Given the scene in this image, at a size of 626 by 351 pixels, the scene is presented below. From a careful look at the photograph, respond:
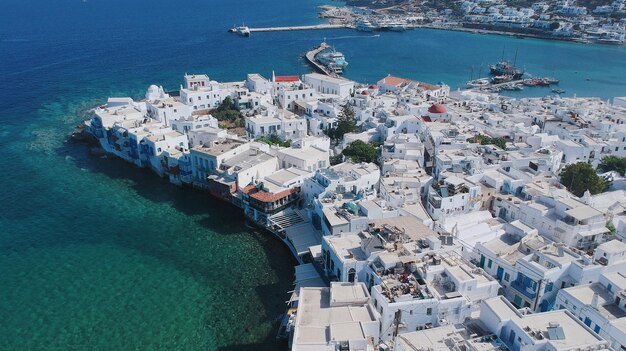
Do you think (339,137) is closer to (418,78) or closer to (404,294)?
(404,294)

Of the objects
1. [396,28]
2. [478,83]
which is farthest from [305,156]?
[396,28]

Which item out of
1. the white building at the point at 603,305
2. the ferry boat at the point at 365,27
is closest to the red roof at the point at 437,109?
the white building at the point at 603,305

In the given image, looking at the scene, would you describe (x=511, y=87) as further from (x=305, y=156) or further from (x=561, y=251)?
(x=561, y=251)

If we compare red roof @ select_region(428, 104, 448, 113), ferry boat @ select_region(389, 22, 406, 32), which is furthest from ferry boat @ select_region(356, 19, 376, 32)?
red roof @ select_region(428, 104, 448, 113)

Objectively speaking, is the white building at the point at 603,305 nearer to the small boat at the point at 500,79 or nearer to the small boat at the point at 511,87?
the small boat at the point at 511,87

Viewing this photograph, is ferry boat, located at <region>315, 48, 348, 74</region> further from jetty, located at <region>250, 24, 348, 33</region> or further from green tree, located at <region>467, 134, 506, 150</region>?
green tree, located at <region>467, 134, 506, 150</region>

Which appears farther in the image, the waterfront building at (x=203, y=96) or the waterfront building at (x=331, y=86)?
the waterfront building at (x=331, y=86)
